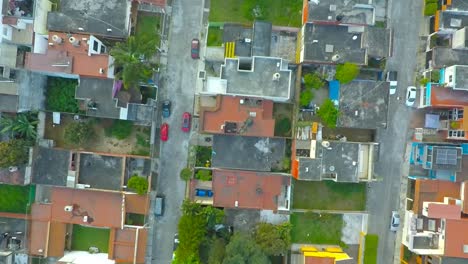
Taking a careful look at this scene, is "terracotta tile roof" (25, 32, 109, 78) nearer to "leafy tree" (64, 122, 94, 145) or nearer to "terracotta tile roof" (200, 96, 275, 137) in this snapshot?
"leafy tree" (64, 122, 94, 145)

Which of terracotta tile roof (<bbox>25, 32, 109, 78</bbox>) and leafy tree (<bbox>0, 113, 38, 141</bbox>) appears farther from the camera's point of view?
leafy tree (<bbox>0, 113, 38, 141</bbox>)

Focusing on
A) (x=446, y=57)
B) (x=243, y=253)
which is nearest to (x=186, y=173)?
(x=243, y=253)

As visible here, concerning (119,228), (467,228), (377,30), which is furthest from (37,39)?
(467,228)

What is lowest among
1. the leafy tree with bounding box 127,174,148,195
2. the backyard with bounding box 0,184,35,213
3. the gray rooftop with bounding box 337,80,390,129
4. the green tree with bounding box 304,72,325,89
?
the backyard with bounding box 0,184,35,213

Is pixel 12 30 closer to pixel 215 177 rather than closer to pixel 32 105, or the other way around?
pixel 32 105

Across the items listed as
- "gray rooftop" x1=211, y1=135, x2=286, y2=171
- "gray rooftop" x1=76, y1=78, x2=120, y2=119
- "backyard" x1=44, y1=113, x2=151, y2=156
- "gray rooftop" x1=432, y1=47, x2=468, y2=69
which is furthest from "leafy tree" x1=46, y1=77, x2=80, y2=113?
"gray rooftop" x1=432, y1=47, x2=468, y2=69

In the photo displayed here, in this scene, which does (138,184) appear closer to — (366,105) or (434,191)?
(366,105)
